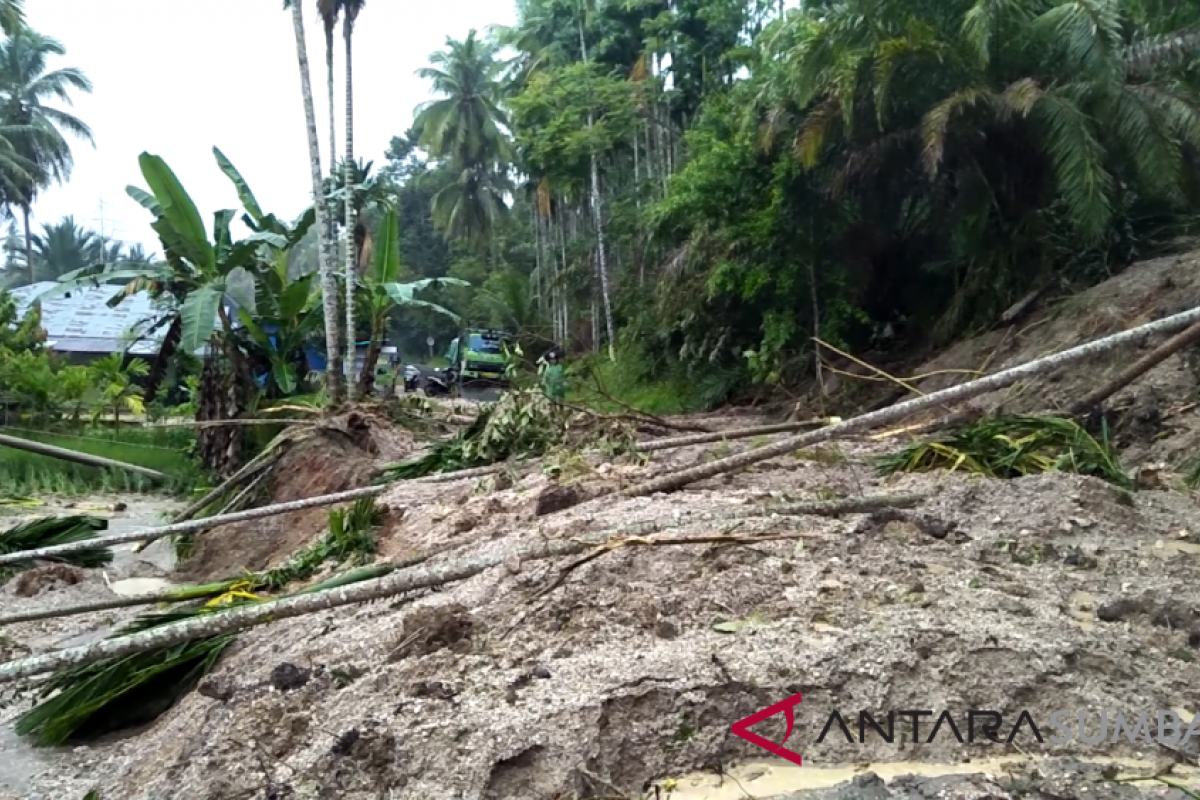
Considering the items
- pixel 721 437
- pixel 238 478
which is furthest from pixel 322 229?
pixel 721 437

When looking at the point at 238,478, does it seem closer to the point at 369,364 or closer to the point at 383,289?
the point at 369,364

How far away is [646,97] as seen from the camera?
2202cm

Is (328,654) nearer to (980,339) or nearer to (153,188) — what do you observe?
(980,339)

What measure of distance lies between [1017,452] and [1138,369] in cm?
111

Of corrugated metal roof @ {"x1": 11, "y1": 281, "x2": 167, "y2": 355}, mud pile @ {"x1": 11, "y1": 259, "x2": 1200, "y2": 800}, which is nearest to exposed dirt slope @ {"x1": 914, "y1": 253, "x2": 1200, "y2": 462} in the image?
mud pile @ {"x1": 11, "y1": 259, "x2": 1200, "y2": 800}

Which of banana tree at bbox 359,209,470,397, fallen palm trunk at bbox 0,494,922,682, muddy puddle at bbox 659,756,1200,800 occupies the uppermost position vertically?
banana tree at bbox 359,209,470,397

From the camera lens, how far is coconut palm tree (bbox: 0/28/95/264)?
3689 centimetres

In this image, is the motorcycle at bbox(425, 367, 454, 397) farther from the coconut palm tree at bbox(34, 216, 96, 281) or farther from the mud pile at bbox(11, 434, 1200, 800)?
the coconut palm tree at bbox(34, 216, 96, 281)

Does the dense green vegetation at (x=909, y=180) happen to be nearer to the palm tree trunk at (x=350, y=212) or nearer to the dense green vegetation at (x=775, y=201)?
the dense green vegetation at (x=775, y=201)

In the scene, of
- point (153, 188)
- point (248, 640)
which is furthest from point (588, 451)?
point (153, 188)

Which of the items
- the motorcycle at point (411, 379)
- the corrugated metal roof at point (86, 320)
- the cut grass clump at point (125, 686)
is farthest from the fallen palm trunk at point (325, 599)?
the corrugated metal roof at point (86, 320)

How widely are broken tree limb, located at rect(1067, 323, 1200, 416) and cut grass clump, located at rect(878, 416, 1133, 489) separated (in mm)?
547

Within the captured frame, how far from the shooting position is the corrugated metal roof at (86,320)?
2756cm

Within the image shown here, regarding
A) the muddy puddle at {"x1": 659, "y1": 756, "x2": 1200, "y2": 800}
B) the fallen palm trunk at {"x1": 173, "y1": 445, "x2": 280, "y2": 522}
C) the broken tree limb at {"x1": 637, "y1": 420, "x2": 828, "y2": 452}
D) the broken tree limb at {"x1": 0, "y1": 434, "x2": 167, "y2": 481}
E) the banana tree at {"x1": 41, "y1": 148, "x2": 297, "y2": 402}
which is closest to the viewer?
the muddy puddle at {"x1": 659, "y1": 756, "x2": 1200, "y2": 800}
